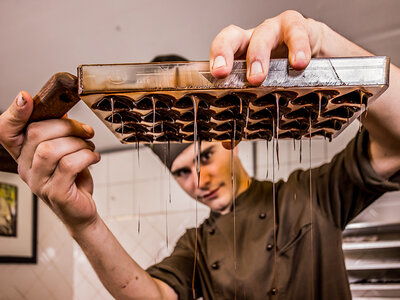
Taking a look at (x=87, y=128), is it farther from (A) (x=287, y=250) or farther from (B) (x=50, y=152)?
(A) (x=287, y=250)

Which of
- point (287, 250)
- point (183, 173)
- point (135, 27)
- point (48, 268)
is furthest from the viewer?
point (48, 268)

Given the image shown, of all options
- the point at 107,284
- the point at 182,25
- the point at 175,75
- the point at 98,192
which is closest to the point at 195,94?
the point at 175,75

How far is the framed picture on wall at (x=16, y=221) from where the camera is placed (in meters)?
1.84

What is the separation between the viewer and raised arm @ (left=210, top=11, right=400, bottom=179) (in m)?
0.42

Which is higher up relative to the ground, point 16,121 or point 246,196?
point 16,121

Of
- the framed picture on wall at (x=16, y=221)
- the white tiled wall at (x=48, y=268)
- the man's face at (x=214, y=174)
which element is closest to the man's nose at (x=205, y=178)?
the man's face at (x=214, y=174)

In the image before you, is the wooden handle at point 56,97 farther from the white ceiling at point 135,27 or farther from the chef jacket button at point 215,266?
the white ceiling at point 135,27

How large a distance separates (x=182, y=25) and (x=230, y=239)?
2.80 feet

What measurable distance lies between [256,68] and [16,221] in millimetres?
1893

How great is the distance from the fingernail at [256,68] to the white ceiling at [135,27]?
103 centimetres

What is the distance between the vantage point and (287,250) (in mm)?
1059

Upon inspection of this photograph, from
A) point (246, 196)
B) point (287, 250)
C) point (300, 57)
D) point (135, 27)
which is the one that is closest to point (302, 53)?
point (300, 57)

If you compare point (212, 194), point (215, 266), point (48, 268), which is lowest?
point (48, 268)

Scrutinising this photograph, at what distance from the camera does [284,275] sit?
1047 millimetres
